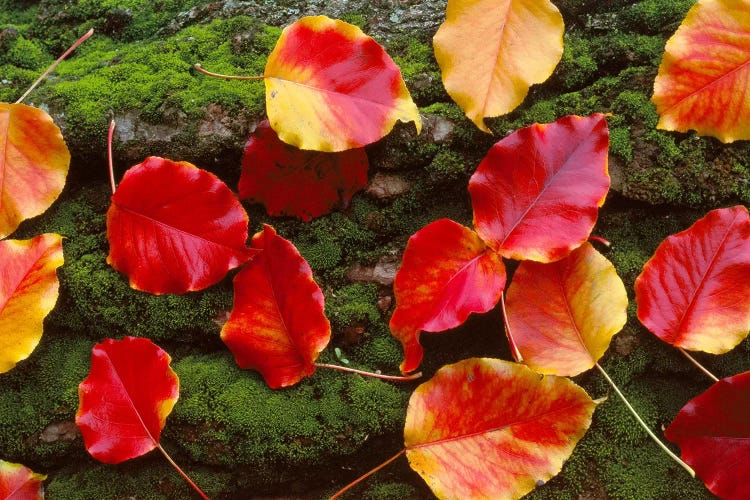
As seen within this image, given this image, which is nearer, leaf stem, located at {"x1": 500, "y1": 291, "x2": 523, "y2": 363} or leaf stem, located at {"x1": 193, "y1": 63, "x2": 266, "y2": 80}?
leaf stem, located at {"x1": 500, "y1": 291, "x2": 523, "y2": 363}

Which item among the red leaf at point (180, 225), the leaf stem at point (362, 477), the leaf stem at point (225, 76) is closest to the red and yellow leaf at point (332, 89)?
the leaf stem at point (225, 76)

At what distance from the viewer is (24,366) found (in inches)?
46.2

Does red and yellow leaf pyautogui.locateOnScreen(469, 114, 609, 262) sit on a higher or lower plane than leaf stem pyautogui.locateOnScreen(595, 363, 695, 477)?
higher

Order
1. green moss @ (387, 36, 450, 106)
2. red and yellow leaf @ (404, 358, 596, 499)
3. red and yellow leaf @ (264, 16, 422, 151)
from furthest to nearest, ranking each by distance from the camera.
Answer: green moss @ (387, 36, 450, 106) < red and yellow leaf @ (264, 16, 422, 151) < red and yellow leaf @ (404, 358, 596, 499)

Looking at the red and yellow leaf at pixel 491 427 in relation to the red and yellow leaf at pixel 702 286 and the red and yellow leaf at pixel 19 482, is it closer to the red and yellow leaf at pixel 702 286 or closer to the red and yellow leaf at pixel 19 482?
the red and yellow leaf at pixel 702 286

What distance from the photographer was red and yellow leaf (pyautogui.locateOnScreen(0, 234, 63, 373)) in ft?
3.68

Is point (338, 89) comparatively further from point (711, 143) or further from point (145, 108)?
point (711, 143)

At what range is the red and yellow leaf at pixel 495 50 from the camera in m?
1.18

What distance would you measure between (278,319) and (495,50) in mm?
650

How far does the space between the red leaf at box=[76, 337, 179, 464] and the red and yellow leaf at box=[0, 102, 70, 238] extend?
310 mm

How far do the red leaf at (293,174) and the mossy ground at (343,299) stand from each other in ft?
0.12

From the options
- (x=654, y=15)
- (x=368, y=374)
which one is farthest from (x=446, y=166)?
(x=654, y=15)

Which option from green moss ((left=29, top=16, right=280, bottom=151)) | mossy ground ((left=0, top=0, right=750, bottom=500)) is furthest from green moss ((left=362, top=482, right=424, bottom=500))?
green moss ((left=29, top=16, right=280, bottom=151))

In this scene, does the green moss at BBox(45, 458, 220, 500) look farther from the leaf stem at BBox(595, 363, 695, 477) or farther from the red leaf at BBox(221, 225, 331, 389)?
the leaf stem at BBox(595, 363, 695, 477)
